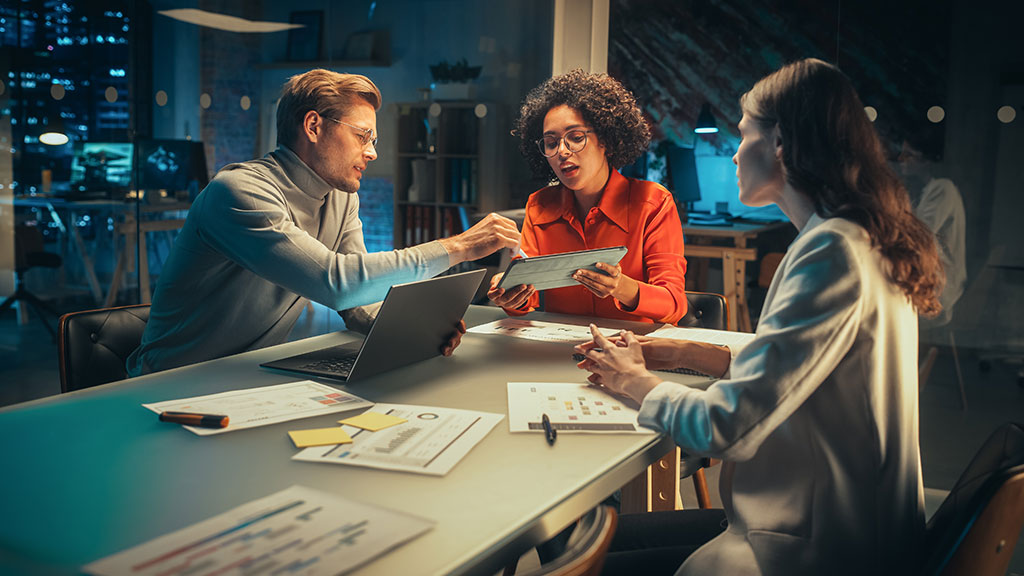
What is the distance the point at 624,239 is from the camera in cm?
261

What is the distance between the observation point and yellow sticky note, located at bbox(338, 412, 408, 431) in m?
1.33

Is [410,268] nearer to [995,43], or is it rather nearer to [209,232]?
[209,232]

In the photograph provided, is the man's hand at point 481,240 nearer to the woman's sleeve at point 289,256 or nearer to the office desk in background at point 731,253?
the woman's sleeve at point 289,256

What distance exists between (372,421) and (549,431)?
0.99 ft

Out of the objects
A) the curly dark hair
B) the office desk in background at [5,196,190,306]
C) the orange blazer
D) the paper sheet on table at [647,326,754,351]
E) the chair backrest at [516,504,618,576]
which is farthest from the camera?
the office desk in background at [5,196,190,306]

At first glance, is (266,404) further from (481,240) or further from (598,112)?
(598,112)

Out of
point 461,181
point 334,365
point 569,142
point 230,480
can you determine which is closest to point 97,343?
point 334,365

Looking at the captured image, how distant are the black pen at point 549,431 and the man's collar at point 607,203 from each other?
52.9 inches

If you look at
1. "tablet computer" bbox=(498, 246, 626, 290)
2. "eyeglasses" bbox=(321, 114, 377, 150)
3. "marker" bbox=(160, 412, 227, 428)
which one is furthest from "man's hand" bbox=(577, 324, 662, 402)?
"eyeglasses" bbox=(321, 114, 377, 150)

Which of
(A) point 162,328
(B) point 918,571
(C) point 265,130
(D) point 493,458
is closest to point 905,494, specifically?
(B) point 918,571

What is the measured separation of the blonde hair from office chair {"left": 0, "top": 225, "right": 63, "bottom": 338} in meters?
2.81

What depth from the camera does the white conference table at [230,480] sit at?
93 cm

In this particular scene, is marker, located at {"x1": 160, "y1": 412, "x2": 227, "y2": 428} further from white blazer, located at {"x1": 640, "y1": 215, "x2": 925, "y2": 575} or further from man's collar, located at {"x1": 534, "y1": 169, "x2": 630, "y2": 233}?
man's collar, located at {"x1": 534, "y1": 169, "x2": 630, "y2": 233}

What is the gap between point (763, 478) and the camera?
124 cm
